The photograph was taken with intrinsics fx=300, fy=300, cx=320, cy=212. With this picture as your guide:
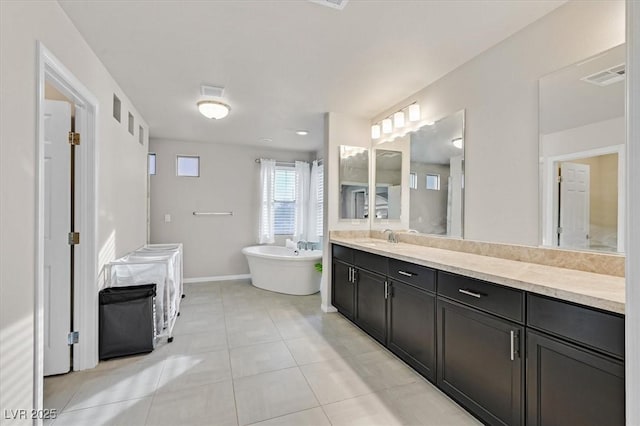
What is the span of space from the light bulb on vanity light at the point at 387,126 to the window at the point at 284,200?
2.51m

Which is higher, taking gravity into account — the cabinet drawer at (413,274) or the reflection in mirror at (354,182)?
the reflection in mirror at (354,182)

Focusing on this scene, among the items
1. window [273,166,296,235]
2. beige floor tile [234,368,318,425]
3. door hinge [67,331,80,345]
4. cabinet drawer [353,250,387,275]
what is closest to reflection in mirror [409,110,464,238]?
cabinet drawer [353,250,387,275]

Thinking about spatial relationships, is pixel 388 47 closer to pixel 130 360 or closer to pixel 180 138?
pixel 130 360

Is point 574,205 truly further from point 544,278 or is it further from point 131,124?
point 131,124

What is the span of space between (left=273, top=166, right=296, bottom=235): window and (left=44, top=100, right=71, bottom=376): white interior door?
3.60 m

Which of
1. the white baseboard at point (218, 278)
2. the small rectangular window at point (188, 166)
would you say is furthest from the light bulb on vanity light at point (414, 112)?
the white baseboard at point (218, 278)

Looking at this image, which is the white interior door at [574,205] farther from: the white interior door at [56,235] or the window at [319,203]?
the window at [319,203]

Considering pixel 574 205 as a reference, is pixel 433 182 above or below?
above

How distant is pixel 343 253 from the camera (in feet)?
11.0

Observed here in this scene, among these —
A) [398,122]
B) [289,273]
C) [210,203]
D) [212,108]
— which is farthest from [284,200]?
[398,122]

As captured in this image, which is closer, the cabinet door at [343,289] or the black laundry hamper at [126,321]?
the black laundry hamper at [126,321]

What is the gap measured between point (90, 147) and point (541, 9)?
3175 millimetres

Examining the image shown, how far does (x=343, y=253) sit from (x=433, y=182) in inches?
47.8

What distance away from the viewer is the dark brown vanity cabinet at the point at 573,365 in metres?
1.14
